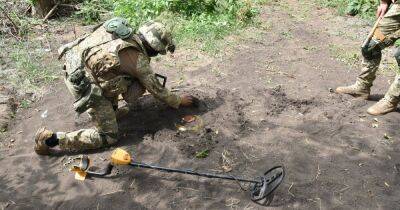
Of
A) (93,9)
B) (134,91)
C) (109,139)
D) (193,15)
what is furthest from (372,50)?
(93,9)

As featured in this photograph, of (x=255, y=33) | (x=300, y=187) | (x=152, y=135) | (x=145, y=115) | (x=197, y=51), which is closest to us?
(x=300, y=187)

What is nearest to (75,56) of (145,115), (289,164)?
(145,115)

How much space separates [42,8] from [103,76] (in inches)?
176

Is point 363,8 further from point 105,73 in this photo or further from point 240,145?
point 105,73

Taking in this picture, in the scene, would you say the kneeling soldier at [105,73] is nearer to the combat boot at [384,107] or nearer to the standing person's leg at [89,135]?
the standing person's leg at [89,135]

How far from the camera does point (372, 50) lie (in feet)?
15.1

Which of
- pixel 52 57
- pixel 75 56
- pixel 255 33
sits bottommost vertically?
pixel 52 57

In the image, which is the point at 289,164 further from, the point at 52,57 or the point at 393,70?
the point at 52,57

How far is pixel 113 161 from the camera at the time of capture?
3805 millimetres

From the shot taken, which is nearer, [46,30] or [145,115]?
[145,115]

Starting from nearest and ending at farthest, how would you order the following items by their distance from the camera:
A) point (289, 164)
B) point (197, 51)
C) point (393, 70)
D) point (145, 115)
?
point (289, 164) < point (145, 115) < point (393, 70) < point (197, 51)

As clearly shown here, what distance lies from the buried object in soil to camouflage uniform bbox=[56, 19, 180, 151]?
0.35 metres

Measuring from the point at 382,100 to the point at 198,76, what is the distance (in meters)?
2.54

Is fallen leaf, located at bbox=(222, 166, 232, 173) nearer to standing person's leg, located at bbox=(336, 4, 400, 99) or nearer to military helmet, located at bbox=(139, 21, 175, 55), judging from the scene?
military helmet, located at bbox=(139, 21, 175, 55)
